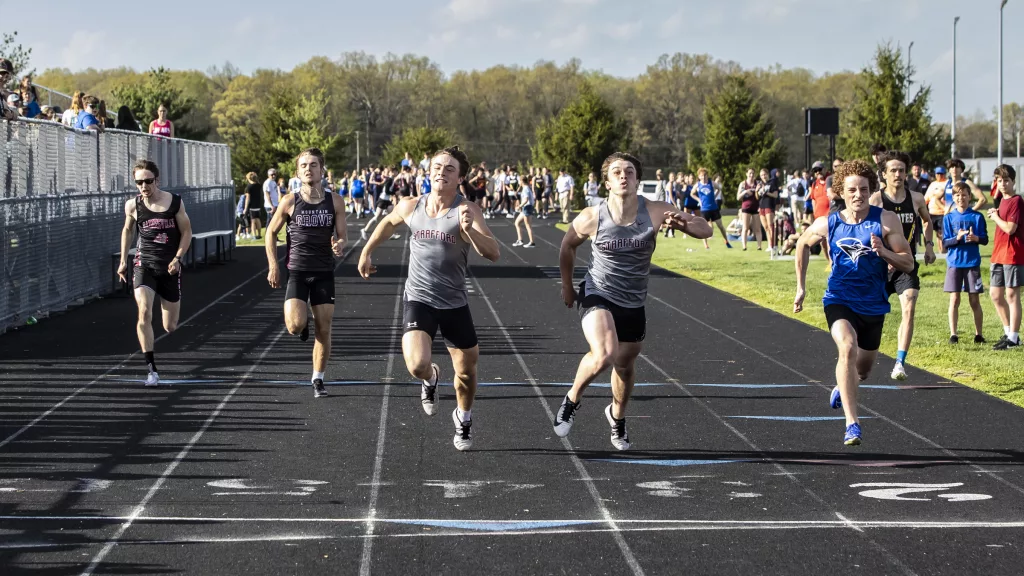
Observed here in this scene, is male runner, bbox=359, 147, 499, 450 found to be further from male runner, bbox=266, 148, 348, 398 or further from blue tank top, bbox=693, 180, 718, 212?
blue tank top, bbox=693, 180, 718, 212

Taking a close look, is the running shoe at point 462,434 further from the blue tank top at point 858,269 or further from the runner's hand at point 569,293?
the blue tank top at point 858,269

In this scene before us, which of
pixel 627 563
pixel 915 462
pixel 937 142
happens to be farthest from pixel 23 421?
pixel 937 142

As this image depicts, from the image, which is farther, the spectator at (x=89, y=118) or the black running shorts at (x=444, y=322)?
the spectator at (x=89, y=118)

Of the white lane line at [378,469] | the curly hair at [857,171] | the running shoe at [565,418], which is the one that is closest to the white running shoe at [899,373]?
the curly hair at [857,171]

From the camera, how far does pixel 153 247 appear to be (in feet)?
36.4

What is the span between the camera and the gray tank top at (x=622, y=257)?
802cm

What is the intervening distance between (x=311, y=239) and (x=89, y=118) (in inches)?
443

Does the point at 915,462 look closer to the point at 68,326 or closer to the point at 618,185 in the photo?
the point at 618,185

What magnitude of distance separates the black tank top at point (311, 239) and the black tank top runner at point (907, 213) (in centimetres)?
469

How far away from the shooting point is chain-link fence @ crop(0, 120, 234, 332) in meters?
15.4

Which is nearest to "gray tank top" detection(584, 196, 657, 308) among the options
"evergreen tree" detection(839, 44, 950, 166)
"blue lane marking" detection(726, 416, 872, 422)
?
"blue lane marking" detection(726, 416, 872, 422)

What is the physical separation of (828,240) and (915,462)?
1540 millimetres

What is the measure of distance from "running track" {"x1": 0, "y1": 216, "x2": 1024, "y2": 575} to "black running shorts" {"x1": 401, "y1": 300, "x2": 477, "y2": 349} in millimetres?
707

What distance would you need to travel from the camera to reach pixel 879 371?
1213 cm
